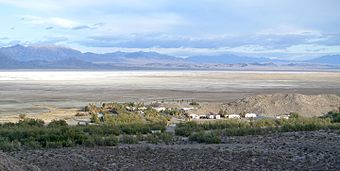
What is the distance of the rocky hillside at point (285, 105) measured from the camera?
42344mm

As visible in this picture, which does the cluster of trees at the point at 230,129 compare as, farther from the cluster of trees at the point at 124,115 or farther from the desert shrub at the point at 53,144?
the cluster of trees at the point at 124,115

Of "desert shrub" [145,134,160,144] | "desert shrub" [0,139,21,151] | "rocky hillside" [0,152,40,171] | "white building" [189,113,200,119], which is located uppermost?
"rocky hillside" [0,152,40,171]

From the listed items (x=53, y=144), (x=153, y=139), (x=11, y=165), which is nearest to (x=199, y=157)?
(x=153, y=139)

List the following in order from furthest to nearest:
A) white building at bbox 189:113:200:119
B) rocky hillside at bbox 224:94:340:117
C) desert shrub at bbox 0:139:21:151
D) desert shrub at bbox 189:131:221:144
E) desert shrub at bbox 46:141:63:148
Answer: rocky hillside at bbox 224:94:340:117 → white building at bbox 189:113:200:119 → desert shrub at bbox 189:131:221:144 → desert shrub at bbox 46:141:63:148 → desert shrub at bbox 0:139:21:151

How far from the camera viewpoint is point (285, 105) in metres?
43.8

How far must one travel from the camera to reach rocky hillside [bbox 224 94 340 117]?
42.3m

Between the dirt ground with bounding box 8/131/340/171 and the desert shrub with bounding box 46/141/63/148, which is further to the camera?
the desert shrub with bounding box 46/141/63/148

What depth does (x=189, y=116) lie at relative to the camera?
3856cm

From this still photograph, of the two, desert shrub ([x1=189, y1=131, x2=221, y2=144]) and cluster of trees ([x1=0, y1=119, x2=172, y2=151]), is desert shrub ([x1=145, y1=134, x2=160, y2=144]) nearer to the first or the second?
cluster of trees ([x1=0, y1=119, x2=172, y2=151])

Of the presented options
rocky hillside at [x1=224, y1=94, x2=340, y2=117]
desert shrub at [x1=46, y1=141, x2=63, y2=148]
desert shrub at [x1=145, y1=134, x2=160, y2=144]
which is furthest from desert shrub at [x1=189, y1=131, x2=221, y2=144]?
rocky hillside at [x1=224, y1=94, x2=340, y2=117]

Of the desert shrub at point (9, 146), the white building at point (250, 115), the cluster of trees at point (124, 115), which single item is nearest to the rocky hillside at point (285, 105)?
the white building at point (250, 115)

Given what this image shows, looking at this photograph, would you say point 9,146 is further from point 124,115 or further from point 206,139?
point 124,115

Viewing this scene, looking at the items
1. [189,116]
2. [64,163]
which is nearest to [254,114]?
[189,116]

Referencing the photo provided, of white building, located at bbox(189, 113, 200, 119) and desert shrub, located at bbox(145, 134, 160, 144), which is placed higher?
desert shrub, located at bbox(145, 134, 160, 144)
